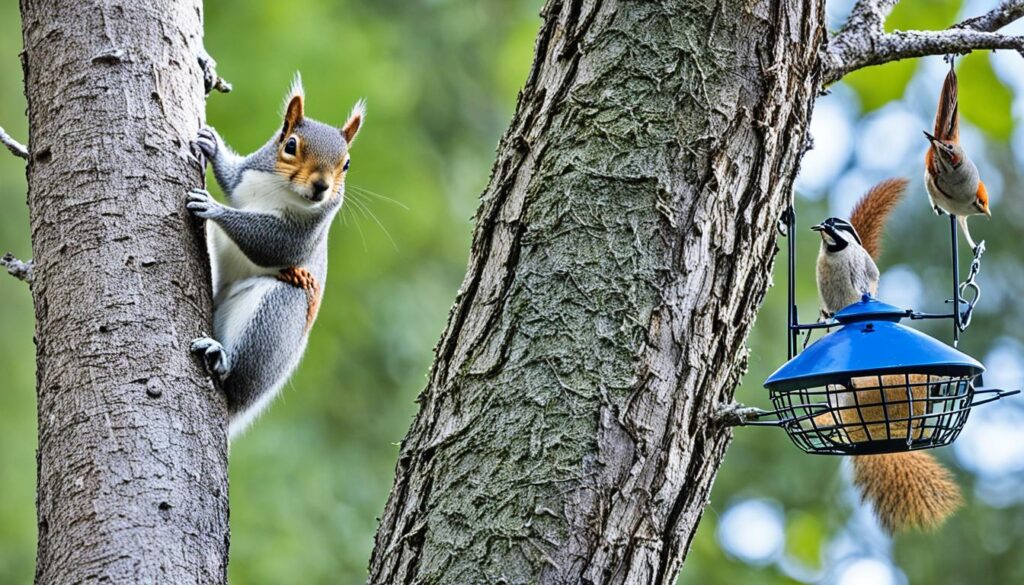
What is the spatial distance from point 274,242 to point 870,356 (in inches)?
51.3

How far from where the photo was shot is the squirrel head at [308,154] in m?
2.36

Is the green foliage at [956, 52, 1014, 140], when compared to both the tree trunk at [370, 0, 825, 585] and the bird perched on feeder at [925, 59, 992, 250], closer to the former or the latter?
the bird perched on feeder at [925, 59, 992, 250]

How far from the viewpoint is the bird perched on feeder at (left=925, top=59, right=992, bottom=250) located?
5.93 feet

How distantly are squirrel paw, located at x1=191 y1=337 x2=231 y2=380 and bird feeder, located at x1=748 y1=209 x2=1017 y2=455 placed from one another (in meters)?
0.85

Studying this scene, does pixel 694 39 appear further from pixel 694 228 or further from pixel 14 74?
pixel 14 74

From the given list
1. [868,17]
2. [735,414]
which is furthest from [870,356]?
[868,17]

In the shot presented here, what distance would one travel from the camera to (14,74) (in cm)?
425

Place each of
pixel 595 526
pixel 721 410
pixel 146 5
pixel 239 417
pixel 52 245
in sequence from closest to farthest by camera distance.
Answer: pixel 595 526
pixel 721 410
pixel 52 245
pixel 146 5
pixel 239 417

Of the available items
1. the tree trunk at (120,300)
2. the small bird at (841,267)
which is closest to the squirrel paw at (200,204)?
the tree trunk at (120,300)

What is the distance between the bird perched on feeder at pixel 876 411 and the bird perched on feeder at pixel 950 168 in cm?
16

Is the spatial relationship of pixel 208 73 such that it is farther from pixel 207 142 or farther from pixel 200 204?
pixel 200 204

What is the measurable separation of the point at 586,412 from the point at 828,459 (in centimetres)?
498

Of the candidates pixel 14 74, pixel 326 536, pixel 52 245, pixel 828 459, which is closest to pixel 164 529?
pixel 52 245

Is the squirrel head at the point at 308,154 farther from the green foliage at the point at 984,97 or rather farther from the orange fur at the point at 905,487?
the green foliage at the point at 984,97
